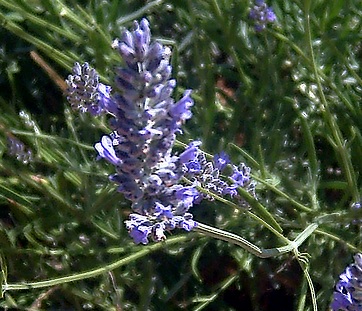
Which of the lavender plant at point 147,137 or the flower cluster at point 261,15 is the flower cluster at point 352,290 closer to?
the lavender plant at point 147,137

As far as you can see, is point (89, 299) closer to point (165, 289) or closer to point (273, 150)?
point (165, 289)

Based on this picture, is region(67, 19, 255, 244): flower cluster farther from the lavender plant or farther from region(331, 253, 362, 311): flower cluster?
region(331, 253, 362, 311): flower cluster

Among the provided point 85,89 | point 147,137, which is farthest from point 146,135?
point 85,89

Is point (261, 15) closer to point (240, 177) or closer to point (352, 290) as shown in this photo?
point (240, 177)

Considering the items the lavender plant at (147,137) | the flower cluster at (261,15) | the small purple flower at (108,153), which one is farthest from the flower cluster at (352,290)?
the flower cluster at (261,15)

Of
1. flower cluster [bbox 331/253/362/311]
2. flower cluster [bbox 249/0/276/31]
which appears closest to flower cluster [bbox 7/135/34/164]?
flower cluster [bbox 249/0/276/31]

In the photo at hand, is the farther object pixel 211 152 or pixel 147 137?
pixel 211 152

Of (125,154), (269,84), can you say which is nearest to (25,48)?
(269,84)
